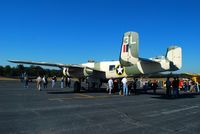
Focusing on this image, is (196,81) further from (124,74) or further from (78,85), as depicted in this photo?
(78,85)

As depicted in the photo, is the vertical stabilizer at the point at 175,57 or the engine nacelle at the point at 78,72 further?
the engine nacelle at the point at 78,72

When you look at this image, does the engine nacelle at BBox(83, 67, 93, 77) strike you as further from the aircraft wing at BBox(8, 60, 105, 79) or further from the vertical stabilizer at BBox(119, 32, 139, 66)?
the vertical stabilizer at BBox(119, 32, 139, 66)

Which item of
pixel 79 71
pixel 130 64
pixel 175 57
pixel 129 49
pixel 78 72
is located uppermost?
pixel 129 49

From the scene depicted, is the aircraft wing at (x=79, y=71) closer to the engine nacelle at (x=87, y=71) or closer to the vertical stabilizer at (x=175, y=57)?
the engine nacelle at (x=87, y=71)

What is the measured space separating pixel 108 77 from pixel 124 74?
2.26 m

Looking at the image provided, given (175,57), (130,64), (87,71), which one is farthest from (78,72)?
(175,57)

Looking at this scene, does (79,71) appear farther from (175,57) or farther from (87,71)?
(175,57)

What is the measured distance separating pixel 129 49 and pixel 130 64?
129 cm

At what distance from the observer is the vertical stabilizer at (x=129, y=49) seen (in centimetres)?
2116

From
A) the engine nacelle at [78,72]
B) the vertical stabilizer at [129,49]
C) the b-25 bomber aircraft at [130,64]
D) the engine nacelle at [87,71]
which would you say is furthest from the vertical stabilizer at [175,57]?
the engine nacelle at [78,72]

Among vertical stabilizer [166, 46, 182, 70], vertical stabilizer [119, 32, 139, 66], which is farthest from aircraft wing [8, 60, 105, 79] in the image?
vertical stabilizer [166, 46, 182, 70]

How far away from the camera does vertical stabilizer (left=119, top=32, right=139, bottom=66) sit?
21156 millimetres

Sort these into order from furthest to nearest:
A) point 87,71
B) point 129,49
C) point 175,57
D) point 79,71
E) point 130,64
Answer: point 79,71 < point 87,71 < point 175,57 < point 130,64 < point 129,49

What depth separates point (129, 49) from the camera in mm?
21391
